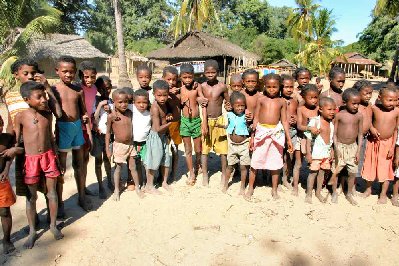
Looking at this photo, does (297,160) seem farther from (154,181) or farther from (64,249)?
(64,249)

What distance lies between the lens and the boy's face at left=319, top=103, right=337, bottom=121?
3.77m

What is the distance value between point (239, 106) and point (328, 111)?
3.52ft

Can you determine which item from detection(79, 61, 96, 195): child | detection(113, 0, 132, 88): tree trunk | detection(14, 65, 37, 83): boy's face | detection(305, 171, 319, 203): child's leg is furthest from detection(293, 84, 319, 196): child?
detection(113, 0, 132, 88): tree trunk

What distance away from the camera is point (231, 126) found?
13.4ft

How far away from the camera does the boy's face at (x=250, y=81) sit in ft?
13.4

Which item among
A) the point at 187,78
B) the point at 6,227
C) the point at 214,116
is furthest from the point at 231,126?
the point at 6,227

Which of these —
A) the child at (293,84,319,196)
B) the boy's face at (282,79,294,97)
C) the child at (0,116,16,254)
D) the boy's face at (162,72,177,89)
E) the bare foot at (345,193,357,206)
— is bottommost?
the bare foot at (345,193,357,206)

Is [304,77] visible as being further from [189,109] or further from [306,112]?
[189,109]

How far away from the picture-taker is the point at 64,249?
3055 mm

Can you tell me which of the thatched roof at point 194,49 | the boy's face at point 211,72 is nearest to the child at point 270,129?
the boy's face at point 211,72

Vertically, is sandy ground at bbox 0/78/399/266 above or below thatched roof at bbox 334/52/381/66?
below

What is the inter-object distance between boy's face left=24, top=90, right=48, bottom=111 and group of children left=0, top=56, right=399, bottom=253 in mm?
276

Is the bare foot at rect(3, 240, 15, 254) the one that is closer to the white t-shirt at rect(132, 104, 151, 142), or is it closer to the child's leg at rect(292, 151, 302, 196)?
the white t-shirt at rect(132, 104, 151, 142)

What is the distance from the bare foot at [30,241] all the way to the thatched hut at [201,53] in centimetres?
1698
